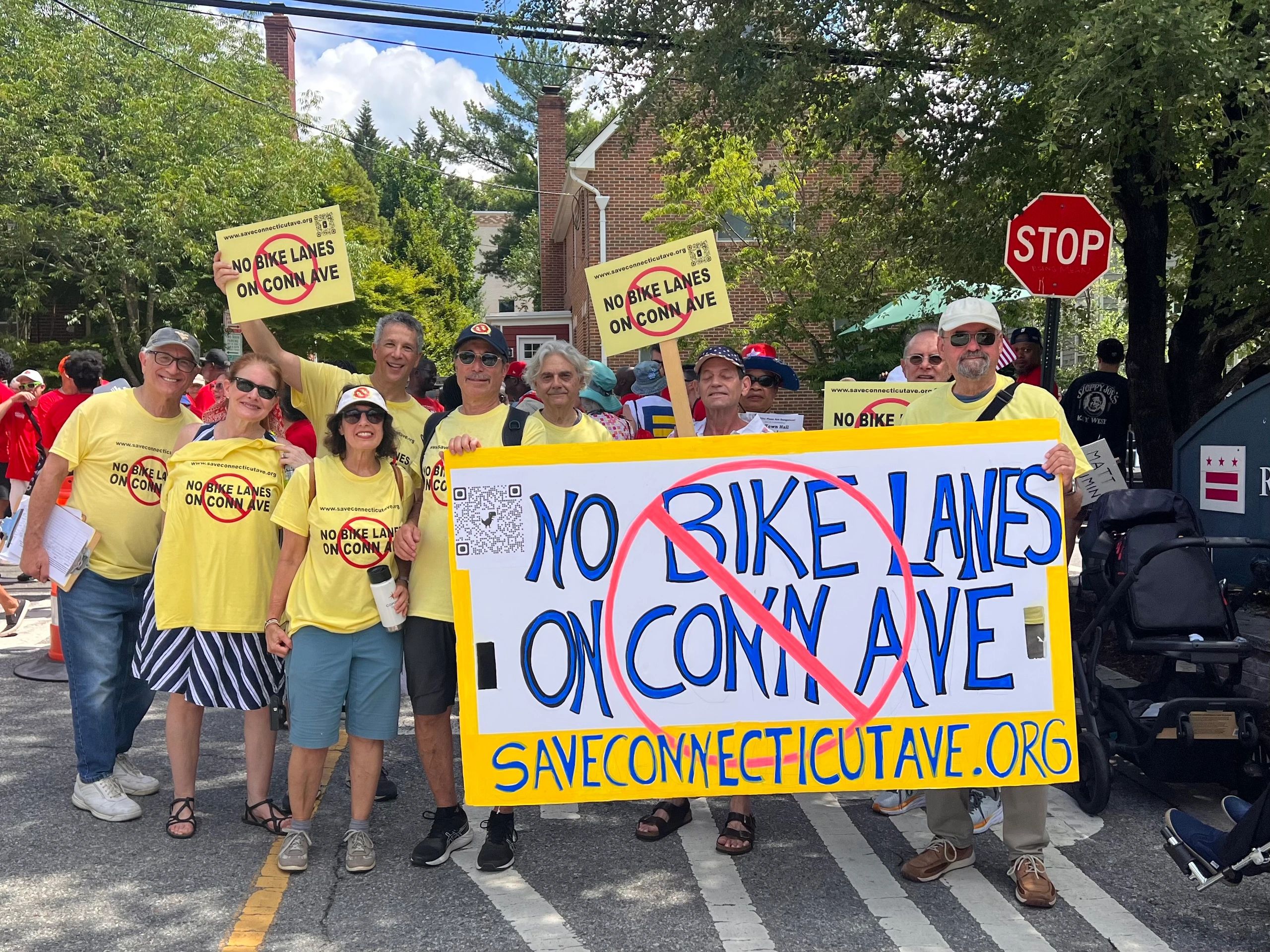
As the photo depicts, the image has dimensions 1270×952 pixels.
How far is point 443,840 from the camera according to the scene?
14.8 ft

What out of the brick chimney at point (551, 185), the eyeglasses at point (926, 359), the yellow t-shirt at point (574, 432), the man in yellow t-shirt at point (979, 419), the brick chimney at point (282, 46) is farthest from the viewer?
the brick chimney at point (282, 46)

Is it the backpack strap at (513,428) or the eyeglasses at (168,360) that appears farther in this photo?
the eyeglasses at (168,360)

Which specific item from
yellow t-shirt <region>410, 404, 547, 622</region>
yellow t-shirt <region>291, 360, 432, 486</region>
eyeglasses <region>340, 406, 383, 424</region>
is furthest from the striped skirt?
eyeglasses <region>340, 406, 383, 424</region>

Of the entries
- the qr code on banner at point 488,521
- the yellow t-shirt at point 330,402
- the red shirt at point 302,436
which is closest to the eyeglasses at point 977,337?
the qr code on banner at point 488,521

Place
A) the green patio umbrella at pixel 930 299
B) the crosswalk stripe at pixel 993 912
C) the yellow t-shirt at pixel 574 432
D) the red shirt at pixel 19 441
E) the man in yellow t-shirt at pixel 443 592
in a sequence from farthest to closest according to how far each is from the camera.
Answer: the red shirt at pixel 19 441 → the green patio umbrella at pixel 930 299 → the yellow t-shirt at pixel 574 432 → the man in yellow t-shirt at pixel 443 592 → the crosswalk stripe at pixel 993 912

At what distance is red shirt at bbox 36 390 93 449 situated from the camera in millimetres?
9266

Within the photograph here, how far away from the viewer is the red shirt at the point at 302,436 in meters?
6.52

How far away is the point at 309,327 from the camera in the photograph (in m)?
31.0

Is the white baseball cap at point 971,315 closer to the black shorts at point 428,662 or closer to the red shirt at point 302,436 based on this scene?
the black shorts at point 428,662

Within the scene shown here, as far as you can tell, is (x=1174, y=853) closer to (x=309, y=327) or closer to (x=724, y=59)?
(x=724, y=59)

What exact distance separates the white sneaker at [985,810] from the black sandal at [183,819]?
3.09 meters

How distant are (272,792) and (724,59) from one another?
6.35m

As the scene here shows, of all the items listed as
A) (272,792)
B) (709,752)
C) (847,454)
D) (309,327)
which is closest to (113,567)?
(272,792)

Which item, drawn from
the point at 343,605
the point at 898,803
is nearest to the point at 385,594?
the point at 343,605
